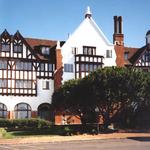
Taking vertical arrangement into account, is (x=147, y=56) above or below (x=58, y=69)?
above

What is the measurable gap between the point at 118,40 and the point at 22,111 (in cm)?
2246

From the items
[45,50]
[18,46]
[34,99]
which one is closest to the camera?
[18,46]

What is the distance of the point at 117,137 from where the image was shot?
43344mm

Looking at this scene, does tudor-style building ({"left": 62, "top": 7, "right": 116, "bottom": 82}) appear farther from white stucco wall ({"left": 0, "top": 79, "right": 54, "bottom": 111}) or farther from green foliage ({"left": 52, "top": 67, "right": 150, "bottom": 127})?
green foliage ({"left": 52, "top": 67, "right": 150, "bottom": 127})

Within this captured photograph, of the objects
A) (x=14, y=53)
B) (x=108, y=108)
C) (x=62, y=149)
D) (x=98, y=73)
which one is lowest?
(x=62, y=149)

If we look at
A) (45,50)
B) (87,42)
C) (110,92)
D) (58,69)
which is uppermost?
(87,42)

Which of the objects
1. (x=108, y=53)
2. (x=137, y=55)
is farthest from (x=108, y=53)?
(x=137, y=55)

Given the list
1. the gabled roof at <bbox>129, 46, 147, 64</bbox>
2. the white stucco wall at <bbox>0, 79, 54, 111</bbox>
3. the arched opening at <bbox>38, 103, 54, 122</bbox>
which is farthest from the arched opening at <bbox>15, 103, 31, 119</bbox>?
the gabled roof at <bbox>129, 46, 147, 64</bbox>

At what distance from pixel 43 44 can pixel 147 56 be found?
19.2 m

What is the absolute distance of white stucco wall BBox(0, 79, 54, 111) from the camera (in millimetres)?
64625

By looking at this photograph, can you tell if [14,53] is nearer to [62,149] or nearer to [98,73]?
[98,73]

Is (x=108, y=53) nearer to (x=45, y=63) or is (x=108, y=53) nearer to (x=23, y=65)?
(x=45, y=63)

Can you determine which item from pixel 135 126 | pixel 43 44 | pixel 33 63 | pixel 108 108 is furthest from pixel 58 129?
pixel 43 44

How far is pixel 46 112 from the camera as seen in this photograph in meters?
67.8
